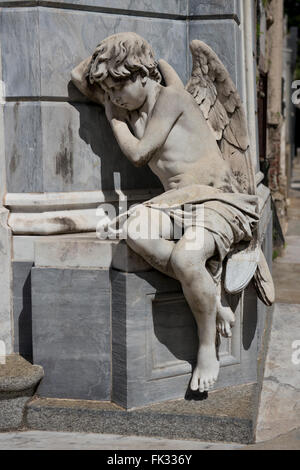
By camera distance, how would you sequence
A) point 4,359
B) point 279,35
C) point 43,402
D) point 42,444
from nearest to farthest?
1. point 42,444
2. point 43,402
3. point 4,359
4. point 279,35

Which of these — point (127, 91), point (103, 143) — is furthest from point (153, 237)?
point (103, 143)

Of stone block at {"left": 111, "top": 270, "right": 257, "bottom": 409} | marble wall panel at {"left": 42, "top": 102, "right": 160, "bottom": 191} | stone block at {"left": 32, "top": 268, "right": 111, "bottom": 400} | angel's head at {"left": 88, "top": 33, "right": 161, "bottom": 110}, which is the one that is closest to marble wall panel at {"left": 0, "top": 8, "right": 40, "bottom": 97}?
marble wall panel at {"left": 42, "top": 102, "right": 160, "bottom": 191}

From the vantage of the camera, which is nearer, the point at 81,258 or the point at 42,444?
the point at 42,444

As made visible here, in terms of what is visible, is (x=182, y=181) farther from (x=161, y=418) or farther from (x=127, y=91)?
(x=161, y=418)

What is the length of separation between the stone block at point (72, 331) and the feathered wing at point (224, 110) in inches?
45.5

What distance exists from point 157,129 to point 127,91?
308 mm

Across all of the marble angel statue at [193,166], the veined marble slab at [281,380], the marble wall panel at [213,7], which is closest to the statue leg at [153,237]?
the marble angel statue at [193,166]

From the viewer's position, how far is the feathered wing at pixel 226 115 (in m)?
4.16

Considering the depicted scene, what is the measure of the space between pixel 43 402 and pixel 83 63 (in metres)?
2.10

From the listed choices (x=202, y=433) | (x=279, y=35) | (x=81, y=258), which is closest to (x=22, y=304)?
(x=81, y=258)

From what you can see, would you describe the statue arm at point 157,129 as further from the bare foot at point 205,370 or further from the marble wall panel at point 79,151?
the bare foot at point 205,370

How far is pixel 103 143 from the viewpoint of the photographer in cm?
441
